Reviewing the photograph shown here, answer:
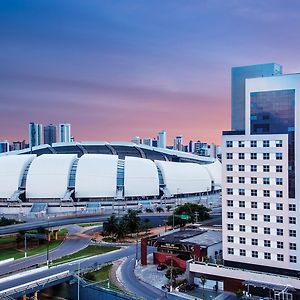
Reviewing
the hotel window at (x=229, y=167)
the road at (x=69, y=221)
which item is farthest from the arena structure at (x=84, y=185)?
the hotel window at (x=229, y=167)

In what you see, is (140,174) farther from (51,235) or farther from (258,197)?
(258,197)

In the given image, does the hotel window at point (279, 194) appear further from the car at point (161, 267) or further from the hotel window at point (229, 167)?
the car at point (161, 267)

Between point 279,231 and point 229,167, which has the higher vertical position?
point 229,167

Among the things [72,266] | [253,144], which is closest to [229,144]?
[253,144]

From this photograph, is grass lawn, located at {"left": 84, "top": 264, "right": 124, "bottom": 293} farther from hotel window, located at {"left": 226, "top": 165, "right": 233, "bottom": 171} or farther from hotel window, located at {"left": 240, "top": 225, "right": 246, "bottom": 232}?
hotel window, located at {"left": 226, "top": 165, "right": 233, "bottom": 171}

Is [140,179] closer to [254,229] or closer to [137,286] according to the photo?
[137,286]

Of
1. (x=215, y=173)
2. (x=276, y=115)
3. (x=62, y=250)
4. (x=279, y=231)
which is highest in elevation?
(x=276, y=115)

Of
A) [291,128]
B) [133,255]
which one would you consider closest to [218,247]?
[133,255]
